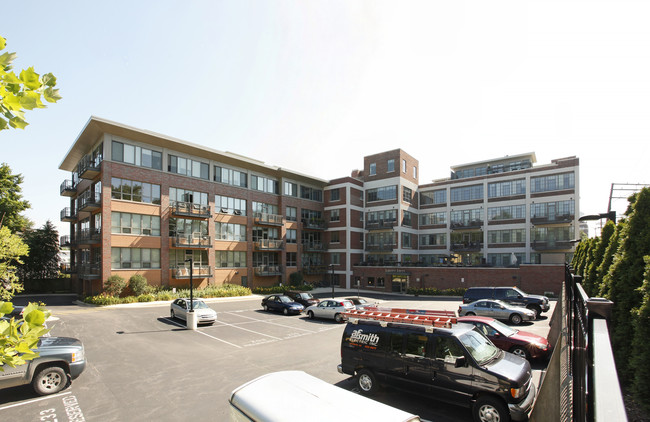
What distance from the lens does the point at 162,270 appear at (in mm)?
33531

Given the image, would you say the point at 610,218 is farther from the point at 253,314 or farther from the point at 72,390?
the point at 253,314

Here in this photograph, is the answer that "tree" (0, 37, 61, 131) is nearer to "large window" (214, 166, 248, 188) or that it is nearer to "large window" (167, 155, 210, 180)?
"large window" (167, 155, 210, 180)

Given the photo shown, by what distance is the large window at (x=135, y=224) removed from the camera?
31.0 m

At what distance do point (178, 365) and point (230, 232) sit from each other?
2840 cm

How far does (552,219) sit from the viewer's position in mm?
40219

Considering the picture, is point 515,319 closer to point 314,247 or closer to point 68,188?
point 314,247

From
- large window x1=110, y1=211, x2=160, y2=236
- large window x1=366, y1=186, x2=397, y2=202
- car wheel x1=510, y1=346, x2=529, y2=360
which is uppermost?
large window x1=366, y1=186, x2=397, y2=202

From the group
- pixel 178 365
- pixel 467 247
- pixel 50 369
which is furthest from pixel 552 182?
pixel 50 369

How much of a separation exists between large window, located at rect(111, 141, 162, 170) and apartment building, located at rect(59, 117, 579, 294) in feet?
0.33

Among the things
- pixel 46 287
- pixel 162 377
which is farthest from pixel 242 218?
pixel 162 377

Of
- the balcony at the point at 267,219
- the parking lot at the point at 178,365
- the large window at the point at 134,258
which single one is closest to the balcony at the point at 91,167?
the large window at the point at 134,258

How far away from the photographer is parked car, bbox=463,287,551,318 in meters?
22.4

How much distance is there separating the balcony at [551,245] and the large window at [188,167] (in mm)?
40508

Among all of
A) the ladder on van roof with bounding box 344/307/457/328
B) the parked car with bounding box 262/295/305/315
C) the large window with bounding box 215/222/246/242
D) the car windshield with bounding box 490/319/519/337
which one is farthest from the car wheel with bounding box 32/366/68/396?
the large window with bounding box 215/222/246/242
